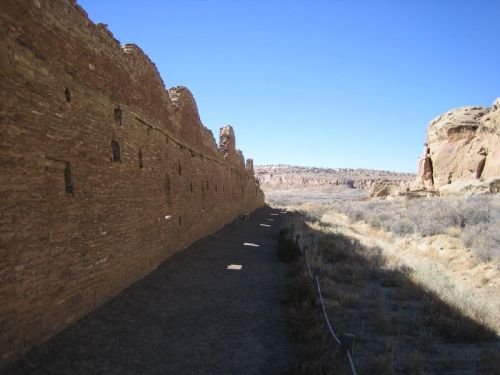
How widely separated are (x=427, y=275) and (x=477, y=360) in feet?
17.6

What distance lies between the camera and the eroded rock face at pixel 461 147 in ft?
88.6

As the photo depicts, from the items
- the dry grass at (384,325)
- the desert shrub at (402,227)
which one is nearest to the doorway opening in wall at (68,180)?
the dry grass at (384,325)

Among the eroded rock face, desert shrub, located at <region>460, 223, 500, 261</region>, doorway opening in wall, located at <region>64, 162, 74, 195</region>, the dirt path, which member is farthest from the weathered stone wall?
the eroded rock face

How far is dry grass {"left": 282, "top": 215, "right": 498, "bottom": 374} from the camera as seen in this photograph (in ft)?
16.4

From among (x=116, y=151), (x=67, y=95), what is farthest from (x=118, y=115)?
(x=67, y=95)

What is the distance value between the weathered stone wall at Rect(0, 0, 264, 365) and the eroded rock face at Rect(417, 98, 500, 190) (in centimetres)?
2568

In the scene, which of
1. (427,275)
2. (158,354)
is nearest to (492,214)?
(427,275)

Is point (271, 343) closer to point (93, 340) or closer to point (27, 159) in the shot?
point (93, 340)

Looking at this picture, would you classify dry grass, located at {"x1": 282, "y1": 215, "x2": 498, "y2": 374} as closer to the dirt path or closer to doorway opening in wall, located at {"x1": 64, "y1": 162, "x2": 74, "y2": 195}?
the dirt path

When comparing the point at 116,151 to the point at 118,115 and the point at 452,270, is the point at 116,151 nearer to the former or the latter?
the point at 118,115

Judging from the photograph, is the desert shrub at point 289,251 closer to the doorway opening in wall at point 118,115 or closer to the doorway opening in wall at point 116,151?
the doorway opening in wall at point 116,151

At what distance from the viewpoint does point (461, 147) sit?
30328 millimetres

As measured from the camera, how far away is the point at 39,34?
495 cm

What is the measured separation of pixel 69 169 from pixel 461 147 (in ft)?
104
